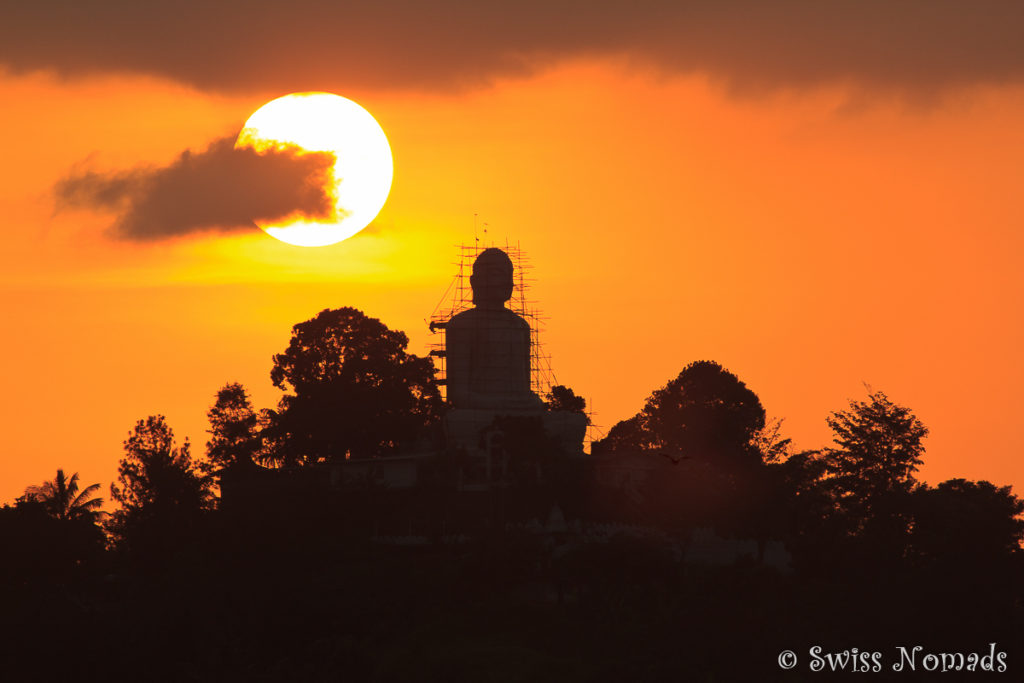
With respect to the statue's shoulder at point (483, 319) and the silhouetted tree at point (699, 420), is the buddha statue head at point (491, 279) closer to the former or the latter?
the statue's shoulder at point (483, 319)

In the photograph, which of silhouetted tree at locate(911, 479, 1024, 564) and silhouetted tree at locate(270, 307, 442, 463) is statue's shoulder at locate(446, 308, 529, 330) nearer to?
silhouetted tree at locate(270, 307, 442, 463)

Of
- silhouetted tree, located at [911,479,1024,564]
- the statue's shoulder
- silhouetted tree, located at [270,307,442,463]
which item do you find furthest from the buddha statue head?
silhouetted tree, located at [911,479,1024,564]

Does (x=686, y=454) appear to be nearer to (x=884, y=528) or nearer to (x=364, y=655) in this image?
(x=884, y=528)

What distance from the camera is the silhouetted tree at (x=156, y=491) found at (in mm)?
82438

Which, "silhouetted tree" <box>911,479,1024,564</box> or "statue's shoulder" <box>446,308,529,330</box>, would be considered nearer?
"silhouetted tree" <box>911,479,1024,564</box>

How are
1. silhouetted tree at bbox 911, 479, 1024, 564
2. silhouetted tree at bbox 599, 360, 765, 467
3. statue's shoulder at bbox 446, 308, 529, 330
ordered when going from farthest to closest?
statue's shoulder at bbox 446, 308, 529, 330
silhouetted tree at bbox 599, 360, 765, 467
silhouetted tree at bbox 911, 479, 1024, 564

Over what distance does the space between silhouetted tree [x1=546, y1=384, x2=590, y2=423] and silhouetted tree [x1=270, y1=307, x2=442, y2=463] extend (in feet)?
35.0

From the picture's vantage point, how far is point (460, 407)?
331 ft

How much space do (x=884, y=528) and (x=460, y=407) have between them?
27.7m

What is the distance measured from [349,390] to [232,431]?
6.85 m

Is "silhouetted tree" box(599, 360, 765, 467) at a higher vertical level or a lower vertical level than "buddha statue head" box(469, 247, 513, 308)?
lower

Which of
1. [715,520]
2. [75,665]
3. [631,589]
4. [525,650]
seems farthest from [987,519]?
[75,665]

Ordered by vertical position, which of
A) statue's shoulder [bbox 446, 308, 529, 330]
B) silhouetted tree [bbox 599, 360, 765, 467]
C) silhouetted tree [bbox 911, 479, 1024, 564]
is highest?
statue's shoulder [bbox 446, 308, 529, 330]

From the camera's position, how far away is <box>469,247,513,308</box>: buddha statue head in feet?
343
